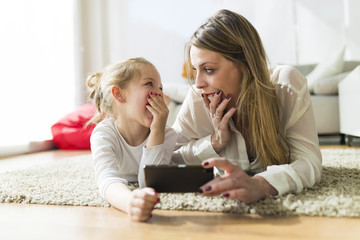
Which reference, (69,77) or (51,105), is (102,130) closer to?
(51,105)

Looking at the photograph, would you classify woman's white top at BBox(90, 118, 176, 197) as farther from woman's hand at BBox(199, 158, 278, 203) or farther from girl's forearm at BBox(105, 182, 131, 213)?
woman's hand at BBox(199, 158, 278, 203)

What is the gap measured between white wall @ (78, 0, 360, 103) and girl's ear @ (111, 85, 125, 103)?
333 centimetres

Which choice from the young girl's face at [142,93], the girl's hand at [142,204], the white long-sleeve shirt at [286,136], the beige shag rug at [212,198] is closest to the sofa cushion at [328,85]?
the beige shag rug at [212,198]

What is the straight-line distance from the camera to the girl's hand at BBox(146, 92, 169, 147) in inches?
48.3

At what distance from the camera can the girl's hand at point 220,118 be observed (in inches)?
47.6

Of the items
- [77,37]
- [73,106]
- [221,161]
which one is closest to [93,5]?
[77,37]

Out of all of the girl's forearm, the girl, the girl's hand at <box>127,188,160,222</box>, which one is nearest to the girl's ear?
the girl

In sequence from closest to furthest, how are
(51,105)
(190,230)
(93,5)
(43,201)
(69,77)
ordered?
1. (190,230)
2. (43,201)
3. (51,105)
4. (69,77)
5. (93,5)

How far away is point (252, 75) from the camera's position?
3.90 feet

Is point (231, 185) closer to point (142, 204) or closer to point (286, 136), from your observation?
point (142, 204)

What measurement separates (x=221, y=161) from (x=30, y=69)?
2.74 m

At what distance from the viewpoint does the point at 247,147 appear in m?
1.35

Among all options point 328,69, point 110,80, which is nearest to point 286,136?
point 110,80

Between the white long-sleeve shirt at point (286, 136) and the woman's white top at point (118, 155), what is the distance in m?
0.10
